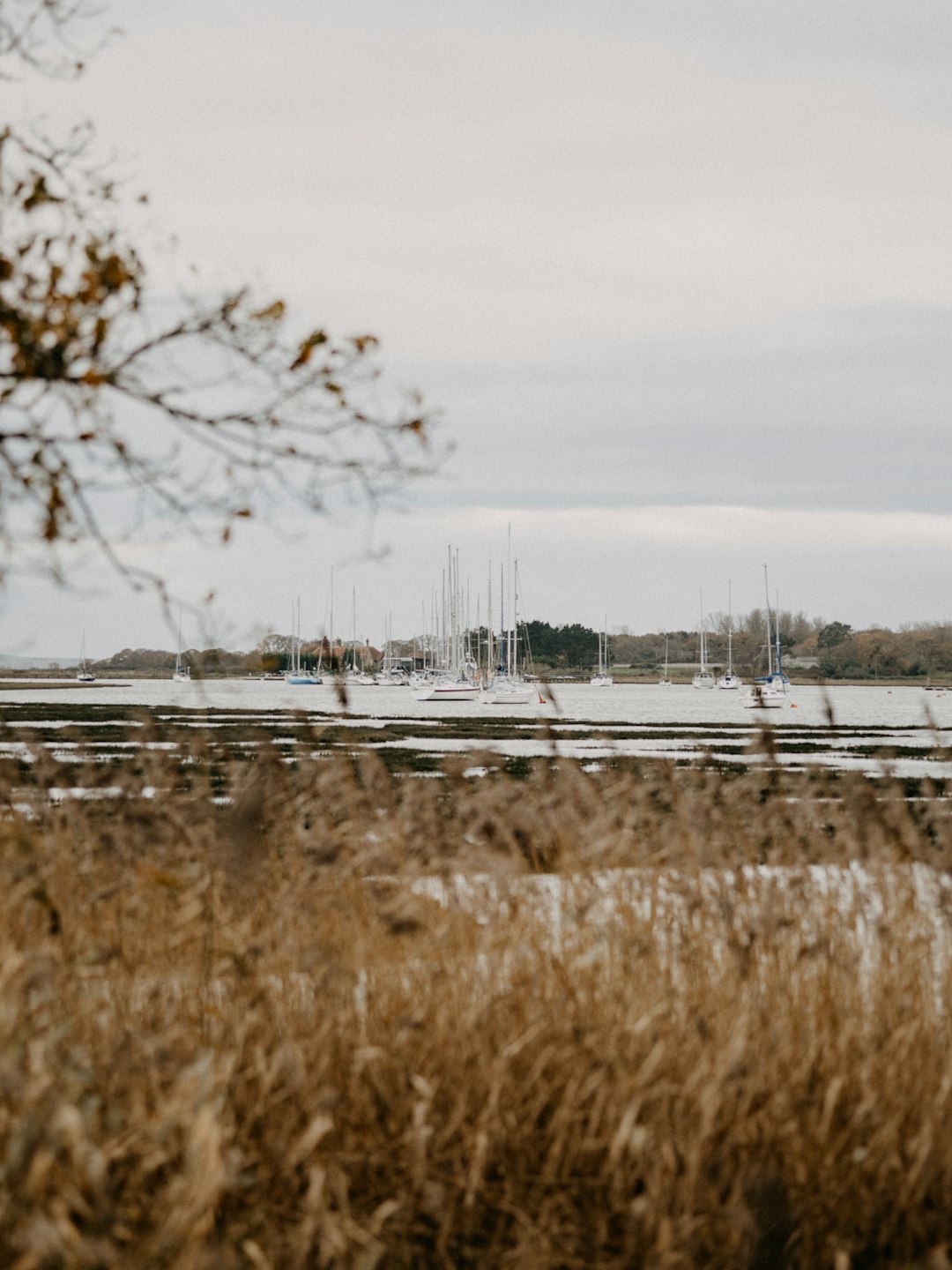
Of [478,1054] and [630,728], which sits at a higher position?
[478,1054]

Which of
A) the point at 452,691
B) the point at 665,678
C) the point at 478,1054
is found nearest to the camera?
the point at 478,1054

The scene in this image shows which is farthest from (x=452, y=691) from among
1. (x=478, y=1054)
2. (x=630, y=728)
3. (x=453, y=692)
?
(x=478, y=1054)

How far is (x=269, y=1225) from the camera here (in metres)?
4.25

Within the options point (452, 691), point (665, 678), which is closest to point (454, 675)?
point (452, 691)

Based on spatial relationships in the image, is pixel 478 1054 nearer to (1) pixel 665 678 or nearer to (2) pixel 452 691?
(2) pixel 452 691

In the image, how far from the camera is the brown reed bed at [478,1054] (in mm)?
3785

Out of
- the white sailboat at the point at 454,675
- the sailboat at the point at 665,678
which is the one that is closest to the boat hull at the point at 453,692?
the white sailboat at the point at 454,675

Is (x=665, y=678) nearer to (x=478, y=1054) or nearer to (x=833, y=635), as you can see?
(x=833, y=635)

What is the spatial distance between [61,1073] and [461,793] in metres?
4.00

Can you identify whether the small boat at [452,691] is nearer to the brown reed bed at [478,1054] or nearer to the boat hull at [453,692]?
the boat hull at [453,692]

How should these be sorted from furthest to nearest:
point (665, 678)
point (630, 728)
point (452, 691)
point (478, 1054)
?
point (665, 678)
point (452, 691)
point (630, 728)
point (478, 1054)

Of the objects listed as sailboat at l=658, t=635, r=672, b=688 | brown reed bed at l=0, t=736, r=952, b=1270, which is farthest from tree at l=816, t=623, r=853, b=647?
brown reed bed at l=0, t=736, r=952, b=1270

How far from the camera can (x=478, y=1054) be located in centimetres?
509

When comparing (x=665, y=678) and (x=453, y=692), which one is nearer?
(x=453, y=692)
